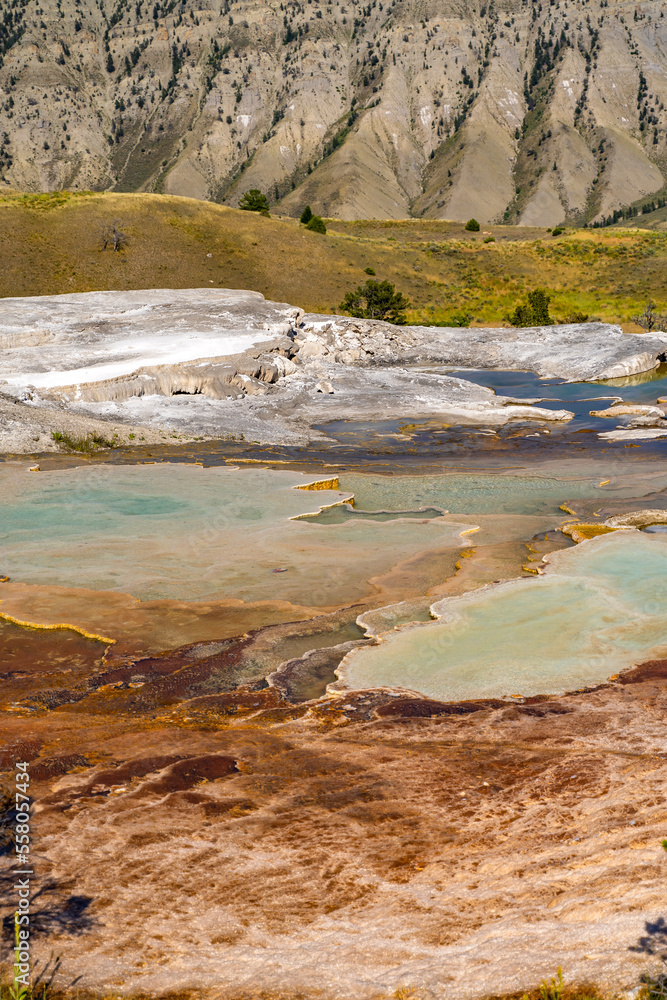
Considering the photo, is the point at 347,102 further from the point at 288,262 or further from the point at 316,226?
the point at 288,262

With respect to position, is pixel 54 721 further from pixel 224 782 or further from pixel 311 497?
pixel 311 497

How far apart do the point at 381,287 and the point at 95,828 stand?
4867cm

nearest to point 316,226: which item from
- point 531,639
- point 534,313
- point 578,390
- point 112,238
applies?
point 112,238

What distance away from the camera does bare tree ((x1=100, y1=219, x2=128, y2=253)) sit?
56.9 metres

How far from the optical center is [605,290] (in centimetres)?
5941

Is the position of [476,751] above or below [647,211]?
below

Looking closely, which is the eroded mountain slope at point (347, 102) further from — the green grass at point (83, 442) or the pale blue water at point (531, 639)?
the pale blue water at point (531, 639)

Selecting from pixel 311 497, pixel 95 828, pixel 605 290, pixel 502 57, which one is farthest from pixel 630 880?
pixel 502 57

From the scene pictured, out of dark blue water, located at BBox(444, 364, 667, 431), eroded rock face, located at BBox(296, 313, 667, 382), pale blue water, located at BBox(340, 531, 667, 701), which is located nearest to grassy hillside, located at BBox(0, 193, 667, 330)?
eroded rock face, located at BBox(296, 313, 667, 382)

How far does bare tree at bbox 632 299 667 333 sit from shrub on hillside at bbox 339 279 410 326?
50.0 ft

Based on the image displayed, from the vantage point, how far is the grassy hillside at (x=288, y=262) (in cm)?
5466

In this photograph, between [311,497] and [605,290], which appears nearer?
[311,497]

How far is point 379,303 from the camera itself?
5153 centimetres

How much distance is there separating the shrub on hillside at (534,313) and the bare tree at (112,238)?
94.5ft
